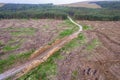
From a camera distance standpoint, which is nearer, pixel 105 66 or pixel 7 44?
pixel 105 66

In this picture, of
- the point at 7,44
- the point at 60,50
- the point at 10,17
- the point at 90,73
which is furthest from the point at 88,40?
the point at 10,17

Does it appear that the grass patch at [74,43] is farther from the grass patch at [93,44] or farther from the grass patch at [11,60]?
the grass patch at [11,60]

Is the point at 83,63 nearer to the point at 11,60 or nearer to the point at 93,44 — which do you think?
the point at 11,60

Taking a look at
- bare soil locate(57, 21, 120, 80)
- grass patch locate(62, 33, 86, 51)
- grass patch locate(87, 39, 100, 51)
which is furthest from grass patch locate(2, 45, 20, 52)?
grass patch locate(87, 39, 100, 51)

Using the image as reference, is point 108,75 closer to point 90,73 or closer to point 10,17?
point 90,73

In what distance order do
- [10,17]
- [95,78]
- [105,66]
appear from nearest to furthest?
[95,78] < [105,66] < [10,17]

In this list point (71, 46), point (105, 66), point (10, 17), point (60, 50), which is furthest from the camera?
point (10, 17)

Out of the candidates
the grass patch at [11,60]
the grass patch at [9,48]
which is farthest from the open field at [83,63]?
the grass patch at [9,48]

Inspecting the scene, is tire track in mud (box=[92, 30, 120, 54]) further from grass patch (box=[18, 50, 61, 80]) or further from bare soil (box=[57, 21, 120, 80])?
grass patch (box=[18, 50, 61, 80])
